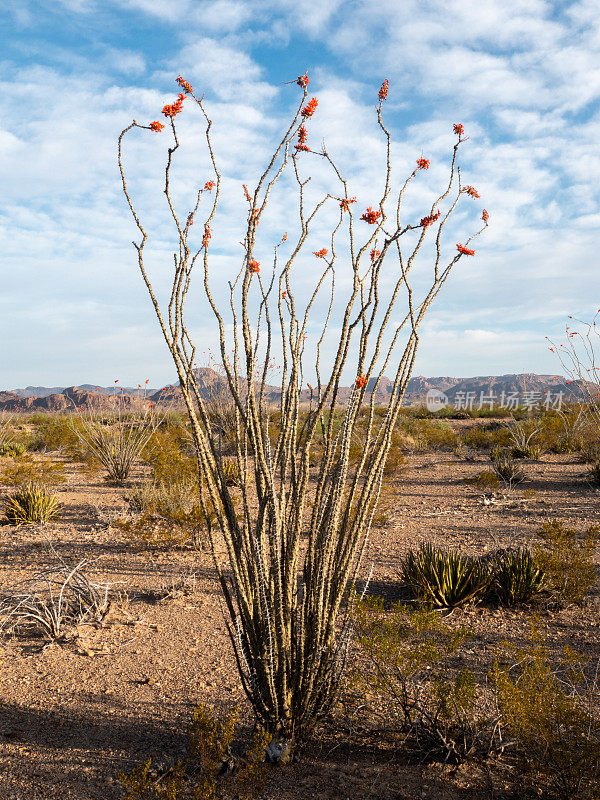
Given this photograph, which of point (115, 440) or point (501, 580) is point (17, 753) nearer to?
point (501, 580)

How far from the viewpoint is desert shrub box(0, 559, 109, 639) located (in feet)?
14.5

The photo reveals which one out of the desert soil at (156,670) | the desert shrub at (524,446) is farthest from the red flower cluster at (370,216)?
the desert shrub at (524,446)

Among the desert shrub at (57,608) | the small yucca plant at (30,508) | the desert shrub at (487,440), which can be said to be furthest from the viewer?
the desert shrub at (487,440)

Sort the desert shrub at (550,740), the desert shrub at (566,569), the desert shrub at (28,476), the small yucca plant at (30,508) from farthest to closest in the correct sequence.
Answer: the desert shrub at (28,476) → the small yucca plant at (30,508) → the desert shrub at (566,569) → the desert shrub at (550,740)

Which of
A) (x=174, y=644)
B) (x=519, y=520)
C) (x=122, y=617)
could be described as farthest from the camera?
(x=519, y=520)

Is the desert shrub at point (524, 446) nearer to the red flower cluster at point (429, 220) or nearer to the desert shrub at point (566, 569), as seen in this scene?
the desert shrub at point (566, 569)

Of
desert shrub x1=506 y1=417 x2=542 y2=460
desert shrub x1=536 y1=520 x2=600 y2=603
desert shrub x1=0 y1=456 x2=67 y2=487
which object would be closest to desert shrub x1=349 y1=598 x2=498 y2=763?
desert shrub x1=536 y1=520 x2=600 y2=603

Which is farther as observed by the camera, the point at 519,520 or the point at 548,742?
the point at 519,520

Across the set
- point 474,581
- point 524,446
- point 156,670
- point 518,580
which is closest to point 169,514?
point 156,670

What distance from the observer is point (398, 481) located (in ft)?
37.3

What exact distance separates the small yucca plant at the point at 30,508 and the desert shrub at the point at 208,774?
236 inches

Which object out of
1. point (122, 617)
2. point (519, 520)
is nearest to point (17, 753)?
point (122, 617)

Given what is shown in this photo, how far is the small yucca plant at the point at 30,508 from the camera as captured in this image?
7984mm

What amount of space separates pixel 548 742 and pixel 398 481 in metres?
9.05
